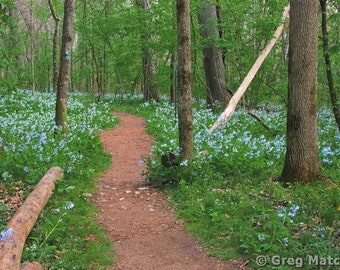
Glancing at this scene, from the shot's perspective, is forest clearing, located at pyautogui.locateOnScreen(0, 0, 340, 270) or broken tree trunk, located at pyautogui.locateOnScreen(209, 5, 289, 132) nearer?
forest clearing, located at pyautogui.locateOnScreen(0, 0, 340, 270)

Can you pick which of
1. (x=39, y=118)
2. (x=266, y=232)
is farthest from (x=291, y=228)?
(x=39, y=118)

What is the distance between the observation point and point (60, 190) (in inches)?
236

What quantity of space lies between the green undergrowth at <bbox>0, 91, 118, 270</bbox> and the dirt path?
0.65 ft

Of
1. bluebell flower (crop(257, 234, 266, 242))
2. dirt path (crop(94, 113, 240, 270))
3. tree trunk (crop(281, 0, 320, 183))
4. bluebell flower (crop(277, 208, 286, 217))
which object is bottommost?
dirt path (crop(94, 113, 240, 270))

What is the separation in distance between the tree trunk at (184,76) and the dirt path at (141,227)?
107 cm

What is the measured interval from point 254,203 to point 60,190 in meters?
3.11

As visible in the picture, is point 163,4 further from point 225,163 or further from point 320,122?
point 225,163

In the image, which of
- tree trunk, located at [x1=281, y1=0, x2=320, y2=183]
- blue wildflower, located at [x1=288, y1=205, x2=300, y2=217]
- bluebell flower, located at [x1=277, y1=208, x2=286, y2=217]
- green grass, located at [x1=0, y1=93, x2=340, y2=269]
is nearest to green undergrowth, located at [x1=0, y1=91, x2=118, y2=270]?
green grass, located at [x1=0, y1=93, x2=340, y2=269]

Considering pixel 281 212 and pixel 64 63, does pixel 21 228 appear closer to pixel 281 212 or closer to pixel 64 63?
pixel 281 212

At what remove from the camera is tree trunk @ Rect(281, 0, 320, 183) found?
5.74 meters

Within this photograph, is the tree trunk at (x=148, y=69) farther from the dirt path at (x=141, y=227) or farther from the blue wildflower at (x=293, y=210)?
the blue wildflower at (x=293, y=210)

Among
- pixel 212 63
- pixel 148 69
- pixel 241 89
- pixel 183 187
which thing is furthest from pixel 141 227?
pixel 148 69

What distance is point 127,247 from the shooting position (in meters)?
4.68

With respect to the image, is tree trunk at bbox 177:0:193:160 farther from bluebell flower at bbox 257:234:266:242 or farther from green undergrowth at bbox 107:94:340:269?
bluebell flower at bbox 257:234:266:242
